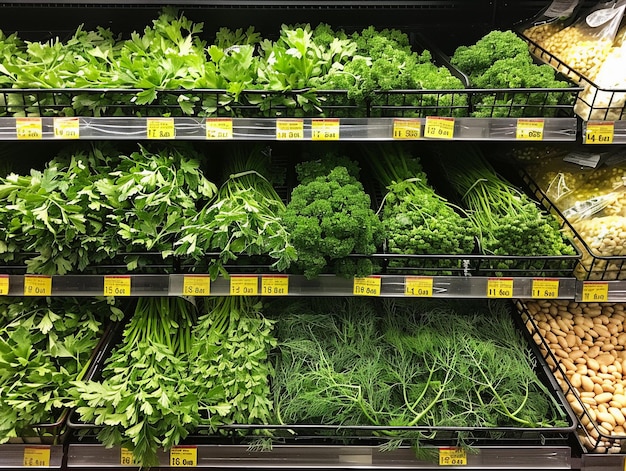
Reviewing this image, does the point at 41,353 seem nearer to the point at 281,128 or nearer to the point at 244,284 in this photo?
the point at 244,284

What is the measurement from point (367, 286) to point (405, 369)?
309mm

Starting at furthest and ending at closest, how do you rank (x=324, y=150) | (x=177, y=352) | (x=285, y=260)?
(x=324, y=150) → (x=177, y=352) → (x=285, y=260)

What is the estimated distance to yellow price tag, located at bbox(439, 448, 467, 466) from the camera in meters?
1.44

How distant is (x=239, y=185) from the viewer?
1672mm

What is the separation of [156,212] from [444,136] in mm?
914

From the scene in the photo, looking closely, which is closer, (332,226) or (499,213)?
(332,226)

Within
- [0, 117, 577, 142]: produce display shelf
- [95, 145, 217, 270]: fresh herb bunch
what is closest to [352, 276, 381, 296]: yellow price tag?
[0, 117, 577, 142]: produce display shelf

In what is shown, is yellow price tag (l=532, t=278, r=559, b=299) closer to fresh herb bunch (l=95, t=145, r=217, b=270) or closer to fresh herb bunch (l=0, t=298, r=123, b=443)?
fresh herb bunch (l=95, t=145, r=217, b=270)

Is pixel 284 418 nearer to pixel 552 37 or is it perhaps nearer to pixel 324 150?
pixel 324 150

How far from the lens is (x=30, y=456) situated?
1.47 m

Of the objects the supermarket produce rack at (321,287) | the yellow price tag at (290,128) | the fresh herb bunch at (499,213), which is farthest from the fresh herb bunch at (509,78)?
the yellow price tag at (290,128)

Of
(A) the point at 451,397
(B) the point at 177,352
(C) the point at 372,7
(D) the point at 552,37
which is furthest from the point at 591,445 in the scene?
(C) the point at 372,7

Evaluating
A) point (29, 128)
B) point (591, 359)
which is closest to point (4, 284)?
point (29, 128)

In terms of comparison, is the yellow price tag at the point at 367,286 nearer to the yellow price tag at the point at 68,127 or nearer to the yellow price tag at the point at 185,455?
the yellow price tag at the point at 185,455
